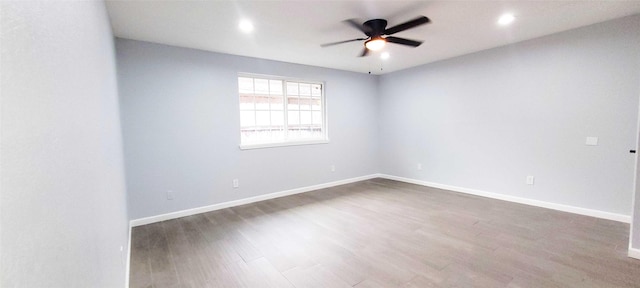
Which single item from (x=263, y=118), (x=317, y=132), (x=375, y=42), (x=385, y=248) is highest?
(x=375, y=42)

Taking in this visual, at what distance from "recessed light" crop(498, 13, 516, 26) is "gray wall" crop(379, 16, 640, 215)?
1115 millimetres

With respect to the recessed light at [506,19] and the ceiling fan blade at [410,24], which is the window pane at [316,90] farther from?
the recessed light at [506,19]

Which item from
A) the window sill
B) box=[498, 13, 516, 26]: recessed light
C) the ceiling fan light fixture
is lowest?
the window sill

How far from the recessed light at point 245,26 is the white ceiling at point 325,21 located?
68mm

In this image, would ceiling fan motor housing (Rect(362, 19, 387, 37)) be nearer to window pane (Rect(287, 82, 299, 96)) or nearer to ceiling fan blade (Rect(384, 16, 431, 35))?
ceiling fan blade (Rect(384, 16, 431, 35))

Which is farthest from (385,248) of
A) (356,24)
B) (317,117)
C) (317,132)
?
(317,117)

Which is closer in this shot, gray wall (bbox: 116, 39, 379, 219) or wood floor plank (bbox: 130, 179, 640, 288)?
wood floor plank (bbox: 130, 179, 640, 288)

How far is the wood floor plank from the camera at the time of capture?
7.22 ft

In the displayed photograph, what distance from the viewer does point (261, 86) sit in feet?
15.1

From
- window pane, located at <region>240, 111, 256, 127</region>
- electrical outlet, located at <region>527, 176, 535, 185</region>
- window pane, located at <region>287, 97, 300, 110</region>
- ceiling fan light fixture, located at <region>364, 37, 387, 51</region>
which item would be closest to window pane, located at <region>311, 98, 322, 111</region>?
window pane, located at <region>287, 97, 300, 110</region>

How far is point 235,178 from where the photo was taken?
13.9 ft

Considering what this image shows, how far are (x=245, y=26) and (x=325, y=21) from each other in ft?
2.96

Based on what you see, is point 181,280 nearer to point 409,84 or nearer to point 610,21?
point 409,84

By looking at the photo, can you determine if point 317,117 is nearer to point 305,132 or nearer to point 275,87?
point 305,132
